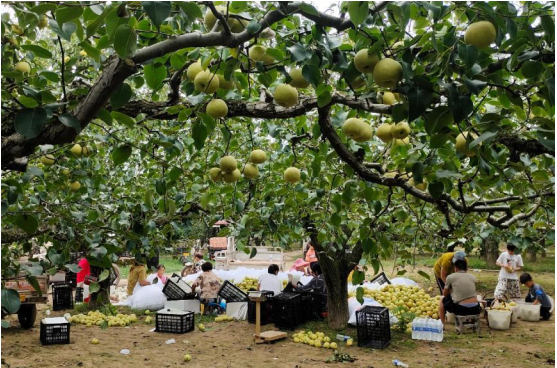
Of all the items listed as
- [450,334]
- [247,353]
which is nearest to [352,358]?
[247,353]

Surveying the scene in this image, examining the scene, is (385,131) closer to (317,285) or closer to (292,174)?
(292,174)

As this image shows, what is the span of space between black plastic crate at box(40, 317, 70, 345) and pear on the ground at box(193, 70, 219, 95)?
6012mm

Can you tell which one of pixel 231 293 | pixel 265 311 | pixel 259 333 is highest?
pixel 231 293

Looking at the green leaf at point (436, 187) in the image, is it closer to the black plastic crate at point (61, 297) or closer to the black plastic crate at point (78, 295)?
the black plastic crate at point (61, 297)

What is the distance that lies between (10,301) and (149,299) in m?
7.92

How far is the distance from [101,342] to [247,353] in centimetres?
225

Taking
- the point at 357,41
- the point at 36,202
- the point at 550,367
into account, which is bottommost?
the point at 550,367

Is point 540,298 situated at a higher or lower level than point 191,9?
lower

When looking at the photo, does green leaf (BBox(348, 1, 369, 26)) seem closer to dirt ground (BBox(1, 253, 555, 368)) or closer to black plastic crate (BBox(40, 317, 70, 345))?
dirt ground (BBox(1, 253, 555, 368))

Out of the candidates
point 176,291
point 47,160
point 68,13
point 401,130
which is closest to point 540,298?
point 176,291

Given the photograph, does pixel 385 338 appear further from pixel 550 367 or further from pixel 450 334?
pixel 550 367

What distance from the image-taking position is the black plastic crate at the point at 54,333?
21.7 ft

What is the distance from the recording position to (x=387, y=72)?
4.78ft

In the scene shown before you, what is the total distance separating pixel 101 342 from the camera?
6.91 metres
